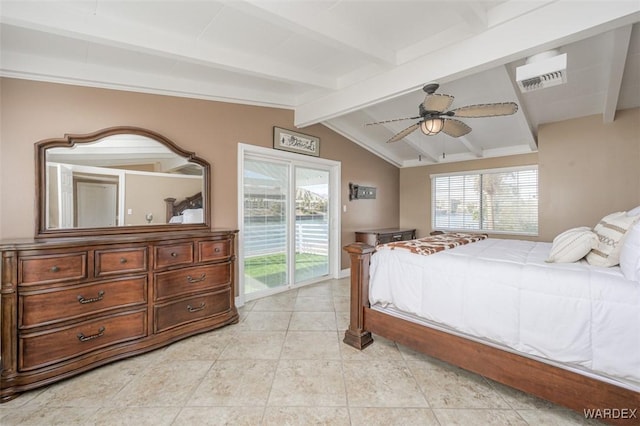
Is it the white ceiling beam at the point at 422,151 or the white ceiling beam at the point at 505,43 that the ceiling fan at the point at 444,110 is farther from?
the white ceiling beam at the point at 422,151

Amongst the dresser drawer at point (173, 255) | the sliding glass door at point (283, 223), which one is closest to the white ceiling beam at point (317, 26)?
the sliding glass door at point (283, 223)

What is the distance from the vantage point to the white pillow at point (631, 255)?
1325 millimetres

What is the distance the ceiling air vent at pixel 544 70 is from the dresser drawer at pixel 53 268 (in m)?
3.65

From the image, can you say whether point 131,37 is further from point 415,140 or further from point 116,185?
point 415,140

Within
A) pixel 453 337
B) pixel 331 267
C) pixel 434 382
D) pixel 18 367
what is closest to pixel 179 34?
pixel 18 367

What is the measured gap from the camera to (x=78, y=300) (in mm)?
1912

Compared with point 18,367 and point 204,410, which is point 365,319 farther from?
point 18,367

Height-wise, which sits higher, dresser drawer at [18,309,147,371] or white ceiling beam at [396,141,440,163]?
white ceiling beam at [396,141,440,163]

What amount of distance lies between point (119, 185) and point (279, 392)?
7.26 ft

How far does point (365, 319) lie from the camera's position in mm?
2348

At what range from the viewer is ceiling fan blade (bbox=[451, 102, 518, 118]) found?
221cm

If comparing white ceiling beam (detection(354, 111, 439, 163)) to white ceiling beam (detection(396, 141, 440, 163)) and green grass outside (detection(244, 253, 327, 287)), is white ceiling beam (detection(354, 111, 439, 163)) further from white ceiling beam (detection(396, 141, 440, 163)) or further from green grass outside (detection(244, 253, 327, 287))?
green grass outside (detection(244, 253, 327, 287))

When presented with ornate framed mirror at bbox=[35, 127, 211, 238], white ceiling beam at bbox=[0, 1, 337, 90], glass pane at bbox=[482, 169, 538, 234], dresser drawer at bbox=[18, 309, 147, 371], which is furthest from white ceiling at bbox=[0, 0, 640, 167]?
dresser drawer at bbox=[18, 309, 147, 371]

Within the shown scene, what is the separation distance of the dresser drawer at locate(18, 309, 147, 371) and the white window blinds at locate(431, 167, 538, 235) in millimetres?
5348
